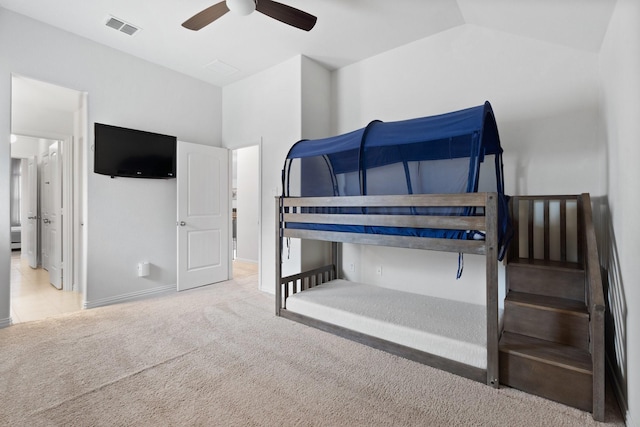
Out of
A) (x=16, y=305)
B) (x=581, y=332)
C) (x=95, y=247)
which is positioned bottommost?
(x=16, y=305)

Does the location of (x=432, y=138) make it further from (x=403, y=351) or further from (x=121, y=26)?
(x=121, y=26)

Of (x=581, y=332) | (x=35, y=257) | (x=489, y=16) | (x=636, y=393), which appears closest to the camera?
(x=636, y=393)

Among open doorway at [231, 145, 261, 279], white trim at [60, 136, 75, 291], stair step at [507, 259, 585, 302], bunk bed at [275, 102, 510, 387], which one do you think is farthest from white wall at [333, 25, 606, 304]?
white trim at [60, 136, 75, 291]

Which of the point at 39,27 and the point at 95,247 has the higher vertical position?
the point at 39,27

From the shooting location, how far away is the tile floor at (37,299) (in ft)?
10.5

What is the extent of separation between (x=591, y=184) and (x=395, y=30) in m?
2.26

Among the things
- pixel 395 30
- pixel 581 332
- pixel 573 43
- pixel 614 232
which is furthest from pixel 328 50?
pixel 581 332

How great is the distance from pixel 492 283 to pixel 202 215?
363 cm

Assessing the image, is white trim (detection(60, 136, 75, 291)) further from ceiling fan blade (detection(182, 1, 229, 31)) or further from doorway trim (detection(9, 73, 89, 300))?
ceiling fan blade (detection(182, 1, 229, 31))

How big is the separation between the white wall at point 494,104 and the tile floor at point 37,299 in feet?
10.9

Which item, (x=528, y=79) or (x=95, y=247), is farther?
(x=95, y=247)

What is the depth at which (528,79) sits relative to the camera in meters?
2.69

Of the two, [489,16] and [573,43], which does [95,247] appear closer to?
[489,16]

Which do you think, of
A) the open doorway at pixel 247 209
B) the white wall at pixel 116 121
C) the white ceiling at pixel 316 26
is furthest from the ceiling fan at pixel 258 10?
the open doorway at pixel 247 209
